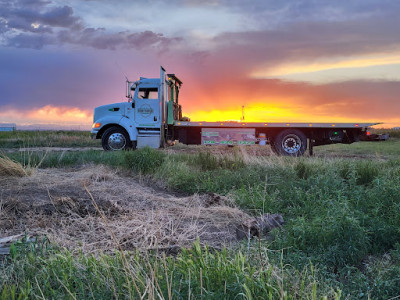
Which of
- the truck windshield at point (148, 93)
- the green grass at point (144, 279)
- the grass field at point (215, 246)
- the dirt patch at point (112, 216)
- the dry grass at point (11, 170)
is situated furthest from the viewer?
the truck windshield at point (148, 93)

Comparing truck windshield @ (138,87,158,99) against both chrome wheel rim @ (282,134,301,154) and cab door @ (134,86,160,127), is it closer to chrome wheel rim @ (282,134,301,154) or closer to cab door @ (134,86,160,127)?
cab door @ (134,86,160,127)

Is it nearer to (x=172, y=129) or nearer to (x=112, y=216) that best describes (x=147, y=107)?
(x=172, y=129)

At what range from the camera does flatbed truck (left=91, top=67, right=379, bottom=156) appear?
50.4 feet

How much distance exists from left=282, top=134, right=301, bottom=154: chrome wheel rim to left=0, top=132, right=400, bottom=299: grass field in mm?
6464

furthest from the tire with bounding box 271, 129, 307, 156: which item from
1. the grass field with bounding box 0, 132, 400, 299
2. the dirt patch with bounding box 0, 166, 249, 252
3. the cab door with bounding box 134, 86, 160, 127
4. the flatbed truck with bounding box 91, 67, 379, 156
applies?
the dirt patch with bounding box 0, 166, 249, 252

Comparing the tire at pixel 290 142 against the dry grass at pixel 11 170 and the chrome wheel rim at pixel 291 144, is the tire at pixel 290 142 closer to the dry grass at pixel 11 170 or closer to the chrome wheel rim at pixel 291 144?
the chrome wheel rim at pixel 291 144

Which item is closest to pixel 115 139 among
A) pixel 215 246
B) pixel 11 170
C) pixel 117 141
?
pixel 117 141

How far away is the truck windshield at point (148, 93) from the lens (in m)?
15.3

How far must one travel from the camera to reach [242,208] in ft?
20.6

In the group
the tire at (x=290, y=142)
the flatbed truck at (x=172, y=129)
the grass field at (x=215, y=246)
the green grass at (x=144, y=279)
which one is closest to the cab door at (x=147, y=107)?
the flatbed truck at (x=172, y=129)

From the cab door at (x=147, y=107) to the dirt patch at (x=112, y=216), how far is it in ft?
26.0

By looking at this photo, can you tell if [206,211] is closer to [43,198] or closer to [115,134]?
[43,198]

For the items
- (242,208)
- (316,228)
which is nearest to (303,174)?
(242,208)

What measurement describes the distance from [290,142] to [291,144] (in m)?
0.09
